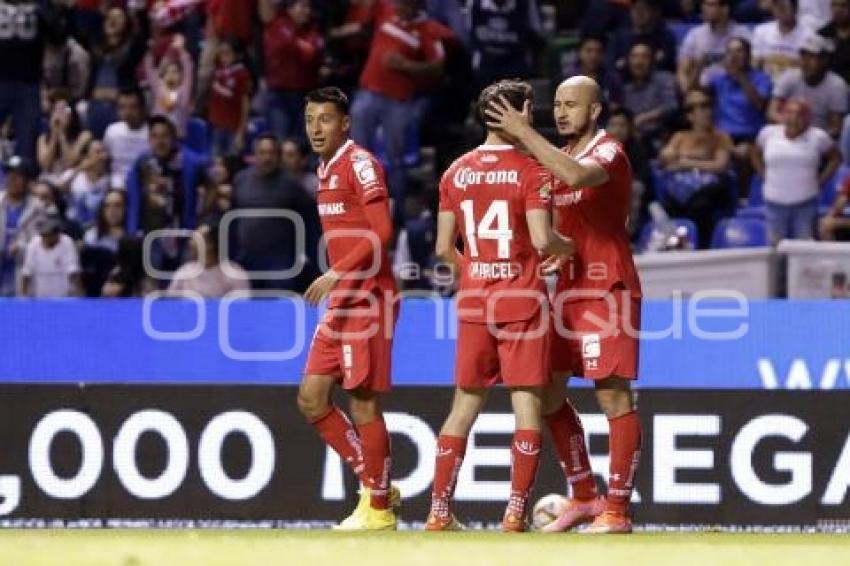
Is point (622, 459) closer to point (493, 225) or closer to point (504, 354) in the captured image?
point (504, 354)

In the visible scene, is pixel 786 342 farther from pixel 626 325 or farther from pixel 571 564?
pixel 571 564

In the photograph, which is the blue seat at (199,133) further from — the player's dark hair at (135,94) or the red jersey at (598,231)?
the red jersey at (598,231)

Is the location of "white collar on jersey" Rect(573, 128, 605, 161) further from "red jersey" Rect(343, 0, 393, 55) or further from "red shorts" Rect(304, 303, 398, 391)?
"red jersey" Rect(343, 0, 393, 55)

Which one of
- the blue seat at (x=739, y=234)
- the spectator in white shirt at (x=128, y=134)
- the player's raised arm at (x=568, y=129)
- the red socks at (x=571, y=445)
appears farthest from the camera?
the spectator in white shirt at (x=128, y=134)

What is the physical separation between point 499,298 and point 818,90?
789cm

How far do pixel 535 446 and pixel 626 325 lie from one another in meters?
0.70

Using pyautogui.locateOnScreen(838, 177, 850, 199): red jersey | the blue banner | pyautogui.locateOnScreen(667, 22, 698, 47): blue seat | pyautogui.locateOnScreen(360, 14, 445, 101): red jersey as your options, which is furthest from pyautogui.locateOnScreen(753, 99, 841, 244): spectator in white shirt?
pyautogui.locateOnScreen(360, 14, 445, 101): red jersey

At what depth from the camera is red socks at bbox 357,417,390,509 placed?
11.4 meters

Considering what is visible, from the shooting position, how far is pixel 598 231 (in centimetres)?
1070

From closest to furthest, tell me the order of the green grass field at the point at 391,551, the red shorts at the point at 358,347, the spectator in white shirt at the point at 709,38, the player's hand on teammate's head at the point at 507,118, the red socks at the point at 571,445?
the green grass field at the point at 391,551 < the player's hand on teammate's head at the point at 507,118 < the red socks at the point at 571,445 < the red shorts at the point at 358,347 < the spectator in white shirt at the point at 709,38

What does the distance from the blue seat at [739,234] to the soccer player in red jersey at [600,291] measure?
647 centimetres

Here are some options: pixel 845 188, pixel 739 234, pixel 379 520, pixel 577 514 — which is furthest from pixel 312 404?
pixel 845 188

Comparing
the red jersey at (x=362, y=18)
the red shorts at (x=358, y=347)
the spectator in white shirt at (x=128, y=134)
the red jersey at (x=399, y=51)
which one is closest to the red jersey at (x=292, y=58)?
the red jersey at (x=362, y=18)

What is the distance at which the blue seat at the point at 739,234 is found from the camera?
675 inches
